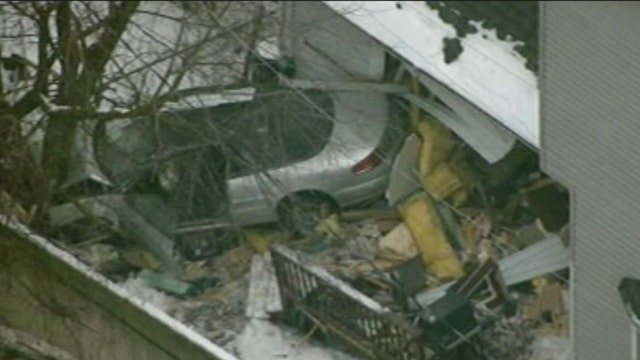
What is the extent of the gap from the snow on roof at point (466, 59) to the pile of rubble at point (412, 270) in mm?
420

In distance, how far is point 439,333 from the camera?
460 inches

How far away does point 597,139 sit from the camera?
9969 millimetres

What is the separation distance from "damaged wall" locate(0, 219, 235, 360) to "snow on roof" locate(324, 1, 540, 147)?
2659mm

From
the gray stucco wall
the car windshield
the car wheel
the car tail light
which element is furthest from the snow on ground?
the gray stucco wall

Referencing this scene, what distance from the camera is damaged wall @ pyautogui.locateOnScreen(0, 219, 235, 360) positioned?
11.6 metres

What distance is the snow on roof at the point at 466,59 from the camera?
1169 centimetres

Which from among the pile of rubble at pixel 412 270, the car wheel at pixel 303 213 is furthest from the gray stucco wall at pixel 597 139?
the car wheel at pixel 303 213

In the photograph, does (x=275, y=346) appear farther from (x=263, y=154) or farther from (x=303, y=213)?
(x=263, y=154)

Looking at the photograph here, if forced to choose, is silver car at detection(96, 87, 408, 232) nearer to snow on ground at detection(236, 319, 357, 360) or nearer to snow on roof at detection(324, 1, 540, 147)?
snow on roof at detection(324, 1, 540, 147)

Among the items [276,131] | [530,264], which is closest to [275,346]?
[276,131]

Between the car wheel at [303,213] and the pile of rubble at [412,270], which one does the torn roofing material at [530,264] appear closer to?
the pile of rubble at [412,270]

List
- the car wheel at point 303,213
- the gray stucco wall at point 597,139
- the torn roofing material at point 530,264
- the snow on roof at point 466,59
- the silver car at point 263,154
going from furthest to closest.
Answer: the car wheel at point 303,213 < the torn roofing material at point 530,264 < the snow on roof at point 466,59 < the silver car at point 263,154 < the gray stucco wall at point 597,139

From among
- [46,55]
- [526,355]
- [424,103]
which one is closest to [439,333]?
[526,355]

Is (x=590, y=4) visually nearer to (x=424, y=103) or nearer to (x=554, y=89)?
(x=554, y=89)
